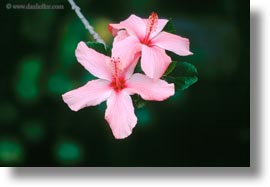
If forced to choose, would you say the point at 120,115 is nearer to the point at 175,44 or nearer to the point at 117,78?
the point at 117,78

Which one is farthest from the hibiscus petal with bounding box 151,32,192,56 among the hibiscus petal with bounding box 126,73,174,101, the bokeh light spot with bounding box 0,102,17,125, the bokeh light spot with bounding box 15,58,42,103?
the bokeh light spot with bounding box 0,102,17,125

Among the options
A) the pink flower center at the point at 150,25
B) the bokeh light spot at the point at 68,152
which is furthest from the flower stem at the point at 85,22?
the bokeh light spot at the point at 68,152

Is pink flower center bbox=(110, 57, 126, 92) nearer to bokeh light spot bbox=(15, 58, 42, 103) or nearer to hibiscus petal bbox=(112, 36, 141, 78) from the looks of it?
hibiscus petal bbox=(112, 36, 141, 78)

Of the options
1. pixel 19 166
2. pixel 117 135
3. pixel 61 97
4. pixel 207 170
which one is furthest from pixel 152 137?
pixel 19 166

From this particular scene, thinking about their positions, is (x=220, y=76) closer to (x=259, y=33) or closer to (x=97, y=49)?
(x=259, y=33)

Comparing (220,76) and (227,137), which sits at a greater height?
(220,76)

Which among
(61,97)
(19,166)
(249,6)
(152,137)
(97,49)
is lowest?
(19,166)
